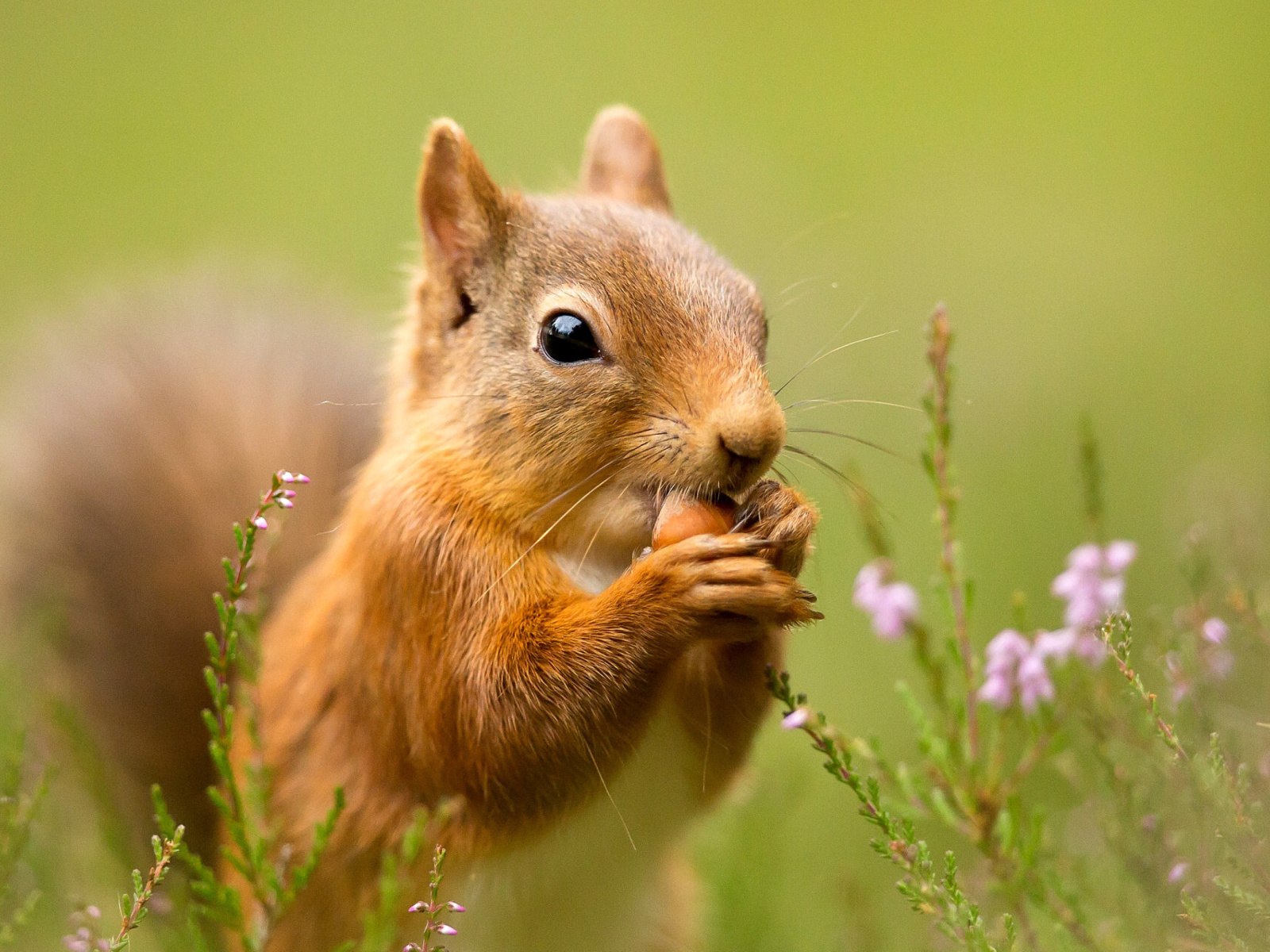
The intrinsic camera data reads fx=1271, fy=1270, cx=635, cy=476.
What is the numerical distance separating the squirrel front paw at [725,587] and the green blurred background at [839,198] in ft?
2.54

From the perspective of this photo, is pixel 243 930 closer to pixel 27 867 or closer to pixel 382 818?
pixel 382 818

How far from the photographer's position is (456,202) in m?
2.03

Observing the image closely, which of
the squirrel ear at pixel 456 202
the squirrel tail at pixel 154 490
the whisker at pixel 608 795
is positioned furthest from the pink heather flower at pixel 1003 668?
the squirrel tail at pixel 154 490

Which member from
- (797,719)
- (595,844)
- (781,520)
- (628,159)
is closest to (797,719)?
(797,719)

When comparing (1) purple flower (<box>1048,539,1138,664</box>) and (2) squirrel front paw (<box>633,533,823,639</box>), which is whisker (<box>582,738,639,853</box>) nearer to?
(2) squirrel front paw (<box>633,533,823,639</box>)

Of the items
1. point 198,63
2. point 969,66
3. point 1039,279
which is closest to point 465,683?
point 1039,279

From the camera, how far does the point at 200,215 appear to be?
629 cm

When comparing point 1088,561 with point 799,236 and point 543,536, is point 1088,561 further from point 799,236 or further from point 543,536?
point 799,236

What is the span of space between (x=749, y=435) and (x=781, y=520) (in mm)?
133

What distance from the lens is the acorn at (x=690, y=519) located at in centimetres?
162

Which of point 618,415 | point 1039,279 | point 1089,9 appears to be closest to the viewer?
point 618,415

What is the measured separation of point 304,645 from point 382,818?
36 centimetres

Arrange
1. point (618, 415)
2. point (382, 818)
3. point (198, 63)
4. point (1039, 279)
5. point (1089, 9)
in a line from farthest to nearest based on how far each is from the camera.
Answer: point (198, 63) → point (1089, 9) → point (1039, 279) → point (382, 818) → point (618, 415)

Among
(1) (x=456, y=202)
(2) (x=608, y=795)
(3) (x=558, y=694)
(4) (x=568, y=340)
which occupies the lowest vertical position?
(2) (x=608, y=795)
